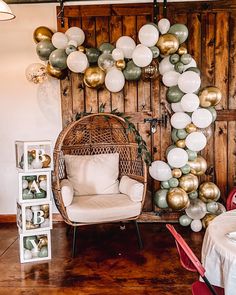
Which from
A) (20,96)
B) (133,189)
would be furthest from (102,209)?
(20,96)

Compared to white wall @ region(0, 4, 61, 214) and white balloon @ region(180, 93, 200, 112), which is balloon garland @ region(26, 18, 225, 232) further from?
white wall @ region(0, 4, 61, 214)

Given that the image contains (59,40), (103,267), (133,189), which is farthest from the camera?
(59,40)

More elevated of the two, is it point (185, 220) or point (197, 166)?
point (197, 166)

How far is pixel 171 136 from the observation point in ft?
13.0

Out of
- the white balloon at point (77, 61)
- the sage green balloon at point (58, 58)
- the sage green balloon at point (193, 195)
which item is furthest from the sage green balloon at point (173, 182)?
the sage green balloon at point (58, 58)

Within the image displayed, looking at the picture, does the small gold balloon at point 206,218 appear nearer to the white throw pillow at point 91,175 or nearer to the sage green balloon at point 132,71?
the white throw pillow at point 91,175

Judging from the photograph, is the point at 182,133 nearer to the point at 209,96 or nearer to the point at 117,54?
the point at 209,96

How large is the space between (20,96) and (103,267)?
7.18 ft

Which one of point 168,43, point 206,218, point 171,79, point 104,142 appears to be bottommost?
point 206,218

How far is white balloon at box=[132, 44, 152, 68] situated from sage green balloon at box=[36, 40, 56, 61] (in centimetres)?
89

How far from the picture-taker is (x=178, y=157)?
3.53 meters

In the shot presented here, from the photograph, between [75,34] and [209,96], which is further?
[75,34]

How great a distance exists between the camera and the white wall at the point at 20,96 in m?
3.98

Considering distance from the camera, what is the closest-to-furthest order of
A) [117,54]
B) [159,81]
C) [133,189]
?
[133,189]
[117,54]
[159,81]
